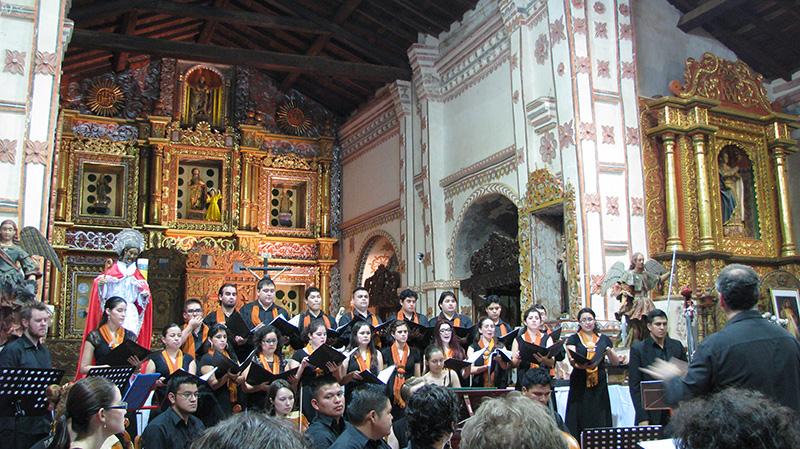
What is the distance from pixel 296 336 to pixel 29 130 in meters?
5.13

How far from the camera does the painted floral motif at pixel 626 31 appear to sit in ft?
39.2

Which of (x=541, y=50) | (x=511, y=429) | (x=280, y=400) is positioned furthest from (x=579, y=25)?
(x=511, y=429)

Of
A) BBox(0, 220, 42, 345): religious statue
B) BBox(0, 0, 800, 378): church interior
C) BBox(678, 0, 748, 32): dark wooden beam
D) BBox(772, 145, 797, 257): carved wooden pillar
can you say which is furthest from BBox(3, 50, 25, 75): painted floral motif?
BBox(772, 145, 797, 257): carved wooden pillar

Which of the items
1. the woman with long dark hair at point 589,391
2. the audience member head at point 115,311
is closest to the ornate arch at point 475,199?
the woman with long dark hair at point 589,391

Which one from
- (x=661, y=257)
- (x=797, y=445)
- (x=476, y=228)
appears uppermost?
(x=476, y=228)

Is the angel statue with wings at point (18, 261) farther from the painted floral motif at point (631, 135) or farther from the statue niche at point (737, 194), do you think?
the statue niche at point (737, 194)

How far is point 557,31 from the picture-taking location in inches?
472

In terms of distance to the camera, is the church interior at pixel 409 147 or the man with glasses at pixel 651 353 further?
the church interior at pixel 409 147

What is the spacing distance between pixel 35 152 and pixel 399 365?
587 centimetres

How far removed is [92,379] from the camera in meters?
4.18

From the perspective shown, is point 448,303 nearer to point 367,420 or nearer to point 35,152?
point 367,420

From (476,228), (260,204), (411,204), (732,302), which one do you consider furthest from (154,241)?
(732,302)

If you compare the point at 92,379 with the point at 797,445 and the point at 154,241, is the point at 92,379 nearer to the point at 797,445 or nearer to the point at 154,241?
the point at 797,445

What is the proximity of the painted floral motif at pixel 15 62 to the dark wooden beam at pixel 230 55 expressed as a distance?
3.90 meters
